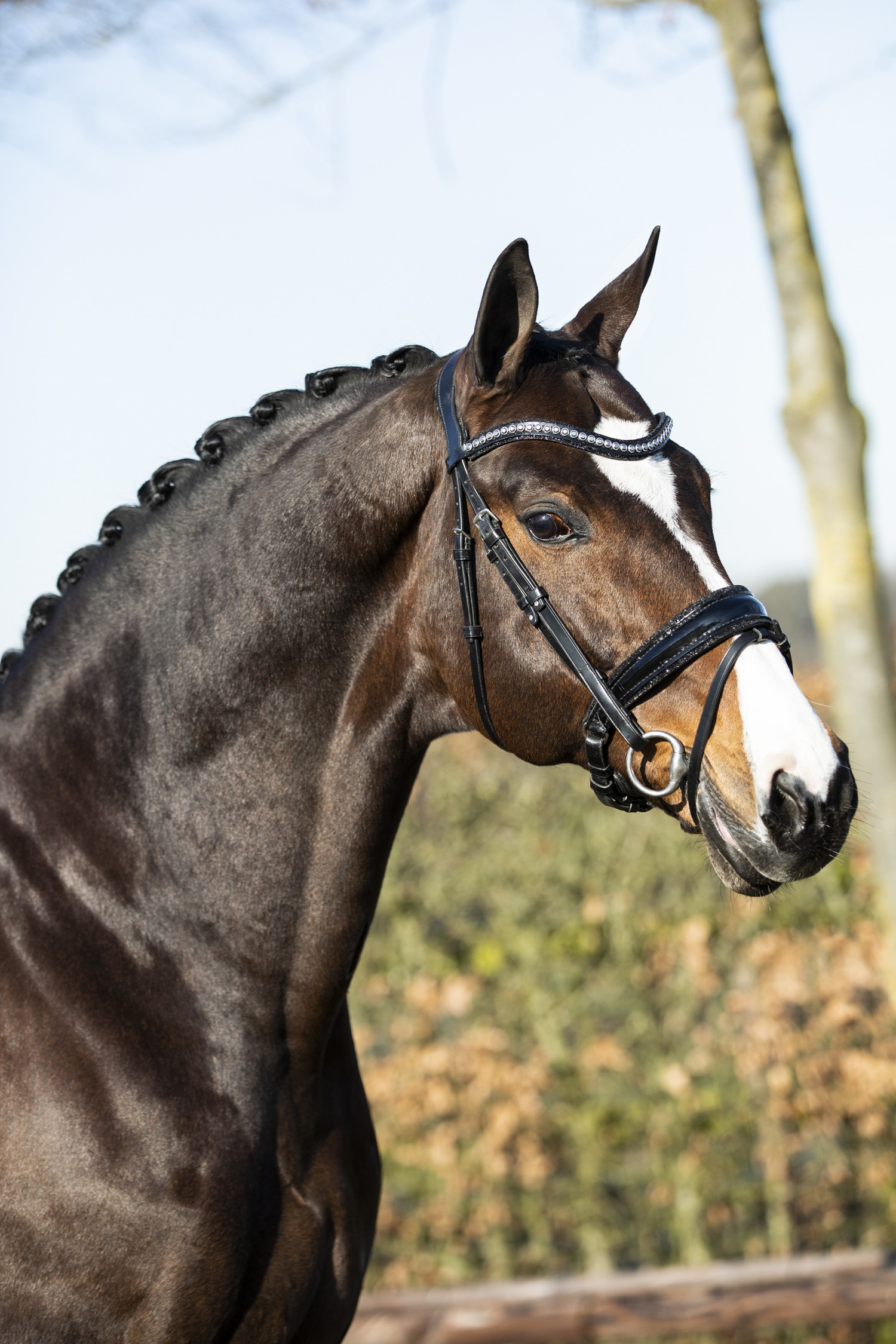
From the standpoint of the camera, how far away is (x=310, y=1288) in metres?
2.36

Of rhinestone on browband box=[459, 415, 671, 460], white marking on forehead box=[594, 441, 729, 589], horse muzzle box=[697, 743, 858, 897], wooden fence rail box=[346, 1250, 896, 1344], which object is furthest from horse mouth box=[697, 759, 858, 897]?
wooden fence rail box=[346, 1250, 896, 1344]

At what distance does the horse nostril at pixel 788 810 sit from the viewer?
208 centimetres

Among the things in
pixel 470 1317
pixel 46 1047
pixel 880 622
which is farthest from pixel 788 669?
pixel 470 1317

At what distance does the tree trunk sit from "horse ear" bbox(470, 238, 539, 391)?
3.30 m

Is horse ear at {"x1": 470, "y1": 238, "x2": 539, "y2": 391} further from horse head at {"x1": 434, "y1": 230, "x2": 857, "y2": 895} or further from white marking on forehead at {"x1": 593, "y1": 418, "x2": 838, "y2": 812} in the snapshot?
white marking on forehead at {"x1": 593, "y1": 418, "x2": 838, "y2": 812}

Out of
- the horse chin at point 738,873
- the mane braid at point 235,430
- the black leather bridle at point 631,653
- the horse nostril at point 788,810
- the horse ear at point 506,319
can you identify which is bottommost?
the horse chin at point 738,873

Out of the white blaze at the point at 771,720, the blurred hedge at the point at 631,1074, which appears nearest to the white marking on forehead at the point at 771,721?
the white blaze at the point at 771,720

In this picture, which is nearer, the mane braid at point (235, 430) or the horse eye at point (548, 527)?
the horse eye at point (548, 527)

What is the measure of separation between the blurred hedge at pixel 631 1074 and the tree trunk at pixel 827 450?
4.20ft

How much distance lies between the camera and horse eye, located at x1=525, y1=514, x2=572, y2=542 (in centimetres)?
238

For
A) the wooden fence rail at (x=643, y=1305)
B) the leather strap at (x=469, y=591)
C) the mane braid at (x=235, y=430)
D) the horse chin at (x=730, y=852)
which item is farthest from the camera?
the wooden fence rail at (x=643, y=1305)

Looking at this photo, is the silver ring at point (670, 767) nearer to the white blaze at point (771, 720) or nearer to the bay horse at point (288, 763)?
the bay horse at point (288, 763)

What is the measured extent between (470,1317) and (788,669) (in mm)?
4837

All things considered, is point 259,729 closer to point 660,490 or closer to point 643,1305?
point 660,490
